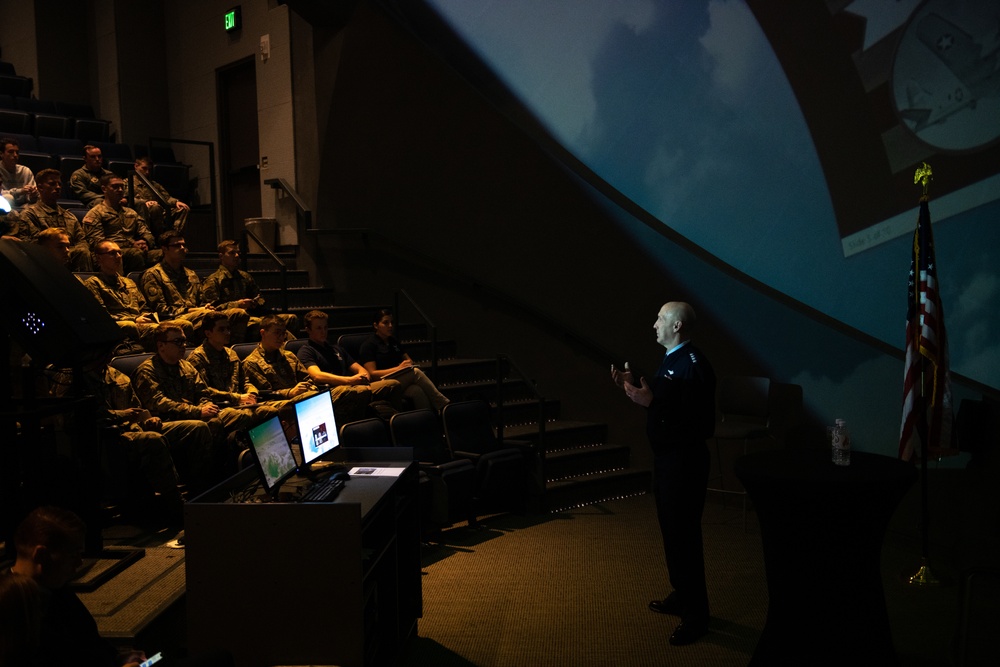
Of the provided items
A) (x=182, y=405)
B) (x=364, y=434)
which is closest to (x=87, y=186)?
(x=182, y=405)

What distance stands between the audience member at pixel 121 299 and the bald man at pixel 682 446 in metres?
3.50

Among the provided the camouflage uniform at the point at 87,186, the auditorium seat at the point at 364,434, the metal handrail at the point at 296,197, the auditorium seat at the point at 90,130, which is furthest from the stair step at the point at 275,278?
the auditorium seat at the point at 90,130

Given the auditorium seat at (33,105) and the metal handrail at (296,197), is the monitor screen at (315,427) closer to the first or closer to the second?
the metal handrail at (296,197)

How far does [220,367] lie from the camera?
5.46 m

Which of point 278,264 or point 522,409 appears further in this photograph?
point 278,264

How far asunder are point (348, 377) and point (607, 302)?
2.09m

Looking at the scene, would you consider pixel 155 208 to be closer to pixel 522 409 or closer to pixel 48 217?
pixel 48 217

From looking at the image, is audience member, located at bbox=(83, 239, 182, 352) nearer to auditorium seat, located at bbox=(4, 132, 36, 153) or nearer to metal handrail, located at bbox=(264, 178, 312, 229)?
metal handrail, located at bbox=(264, 178, 312, 229)

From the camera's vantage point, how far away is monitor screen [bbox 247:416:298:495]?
10.5 feet

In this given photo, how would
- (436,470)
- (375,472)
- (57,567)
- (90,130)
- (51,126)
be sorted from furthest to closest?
(90,130) < (51,126) < (436,470) < (375,472) < (57,567)

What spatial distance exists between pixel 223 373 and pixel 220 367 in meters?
0.04

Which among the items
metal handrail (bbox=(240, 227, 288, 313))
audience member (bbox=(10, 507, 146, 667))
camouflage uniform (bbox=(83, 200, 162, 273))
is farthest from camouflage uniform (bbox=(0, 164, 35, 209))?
audience member (bbox=(10, 507, 146, 667))

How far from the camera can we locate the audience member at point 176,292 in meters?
6.25

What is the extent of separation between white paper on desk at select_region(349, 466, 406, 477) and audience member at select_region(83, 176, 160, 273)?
385 cm
